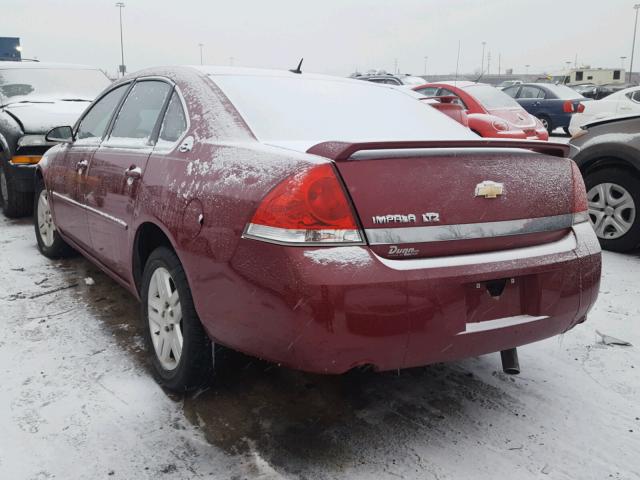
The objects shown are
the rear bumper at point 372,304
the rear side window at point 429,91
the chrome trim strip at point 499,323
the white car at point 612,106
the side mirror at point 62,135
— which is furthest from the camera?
the rear side window at point 429,91

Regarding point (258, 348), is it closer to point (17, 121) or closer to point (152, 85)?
point (152, 85)

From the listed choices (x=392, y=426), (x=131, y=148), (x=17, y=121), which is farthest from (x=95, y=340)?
(x=17, y=121)

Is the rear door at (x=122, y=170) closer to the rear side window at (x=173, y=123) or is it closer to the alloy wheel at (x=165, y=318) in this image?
the rear side window at (x=173, y=123)

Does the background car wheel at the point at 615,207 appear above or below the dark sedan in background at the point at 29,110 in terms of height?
below

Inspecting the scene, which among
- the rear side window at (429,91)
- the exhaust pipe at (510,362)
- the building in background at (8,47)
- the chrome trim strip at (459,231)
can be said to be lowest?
the exhaust pipe at (510,362)

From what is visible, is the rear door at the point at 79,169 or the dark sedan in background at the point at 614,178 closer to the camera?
the rear door at the point at 79,169

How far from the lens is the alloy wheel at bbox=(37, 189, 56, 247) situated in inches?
191

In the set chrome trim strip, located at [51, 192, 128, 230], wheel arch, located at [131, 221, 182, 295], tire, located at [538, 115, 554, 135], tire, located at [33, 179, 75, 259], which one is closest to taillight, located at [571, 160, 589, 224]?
wheel arch, located at [131, 221, 182, 295]

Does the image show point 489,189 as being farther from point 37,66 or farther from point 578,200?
point 37,66

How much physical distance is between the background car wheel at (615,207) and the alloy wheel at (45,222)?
15.3ft

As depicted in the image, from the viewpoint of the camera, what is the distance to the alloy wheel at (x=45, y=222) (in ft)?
15.9

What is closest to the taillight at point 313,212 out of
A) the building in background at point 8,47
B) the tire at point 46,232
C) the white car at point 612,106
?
the tire at point 46,232

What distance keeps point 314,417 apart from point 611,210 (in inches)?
150

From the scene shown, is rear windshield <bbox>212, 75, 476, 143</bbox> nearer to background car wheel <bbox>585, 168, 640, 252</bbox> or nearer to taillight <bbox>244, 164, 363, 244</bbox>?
taillight <bbox>244, 164, 363, 244</bbox>
